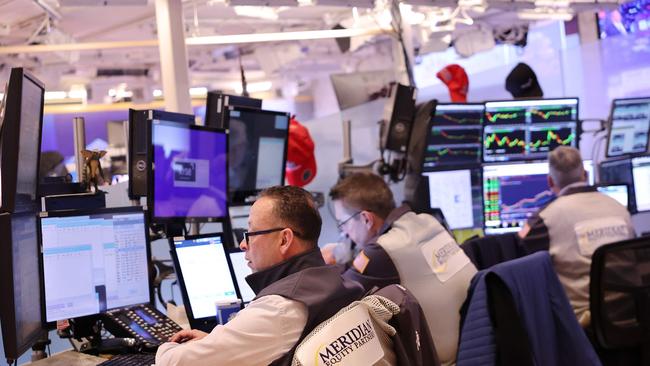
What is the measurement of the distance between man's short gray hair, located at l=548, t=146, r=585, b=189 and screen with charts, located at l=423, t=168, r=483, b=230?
29.8 inches

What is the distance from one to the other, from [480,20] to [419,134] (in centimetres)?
544

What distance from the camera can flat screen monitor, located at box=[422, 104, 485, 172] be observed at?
507 cm

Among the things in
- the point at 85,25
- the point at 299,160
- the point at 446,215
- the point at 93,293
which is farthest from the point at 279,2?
the point at 85,25

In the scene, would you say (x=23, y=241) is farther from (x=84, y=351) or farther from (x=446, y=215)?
(x=446, y=215)

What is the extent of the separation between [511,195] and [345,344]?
139 inches

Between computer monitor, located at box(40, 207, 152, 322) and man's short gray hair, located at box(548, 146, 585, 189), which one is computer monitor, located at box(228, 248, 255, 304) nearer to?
computer monitor, located at box(40, 207, 152, 322)

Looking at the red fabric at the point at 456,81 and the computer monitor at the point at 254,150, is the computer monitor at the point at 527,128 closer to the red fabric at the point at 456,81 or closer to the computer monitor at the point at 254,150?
→ the red fabric at the point at 456,81

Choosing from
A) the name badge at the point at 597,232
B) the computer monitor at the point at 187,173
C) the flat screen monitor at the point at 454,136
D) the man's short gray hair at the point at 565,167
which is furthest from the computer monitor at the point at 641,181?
the computer monitor at the point at 187,173

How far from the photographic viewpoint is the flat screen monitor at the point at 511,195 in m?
5.10

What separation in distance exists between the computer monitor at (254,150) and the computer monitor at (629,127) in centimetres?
265

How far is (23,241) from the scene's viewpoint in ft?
7.65

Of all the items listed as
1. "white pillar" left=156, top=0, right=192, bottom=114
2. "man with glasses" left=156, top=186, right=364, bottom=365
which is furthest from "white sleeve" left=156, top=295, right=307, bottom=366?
"white pillar" left=156, top=0, right=192, bottom=114

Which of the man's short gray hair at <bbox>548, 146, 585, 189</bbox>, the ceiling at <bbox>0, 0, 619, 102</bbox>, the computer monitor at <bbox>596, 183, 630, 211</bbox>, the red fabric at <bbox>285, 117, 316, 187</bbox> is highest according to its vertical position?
the ceiling at <bbox>0, 0, 619, 102</bbox>

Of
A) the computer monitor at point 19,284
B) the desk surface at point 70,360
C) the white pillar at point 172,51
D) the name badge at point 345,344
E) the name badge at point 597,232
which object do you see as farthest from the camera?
the white pillar at point 172,51
